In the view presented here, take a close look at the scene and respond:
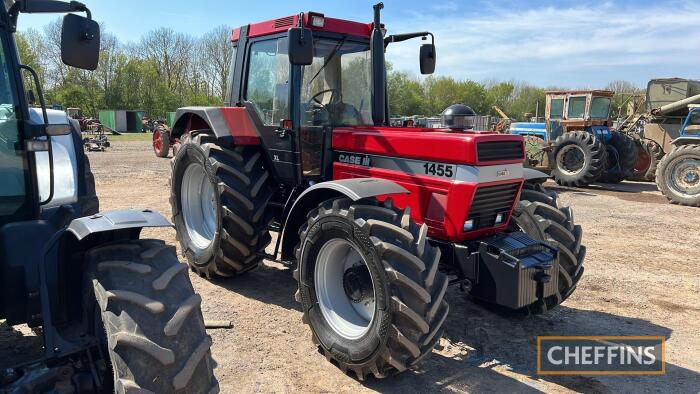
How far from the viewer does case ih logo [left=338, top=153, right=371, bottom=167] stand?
4438mm

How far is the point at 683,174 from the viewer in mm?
10930

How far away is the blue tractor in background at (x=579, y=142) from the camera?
12664mm

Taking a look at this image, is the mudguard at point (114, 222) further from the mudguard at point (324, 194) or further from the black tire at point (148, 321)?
the mudguard at point (324, 194)

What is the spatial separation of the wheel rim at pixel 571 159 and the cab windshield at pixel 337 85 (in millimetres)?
9482

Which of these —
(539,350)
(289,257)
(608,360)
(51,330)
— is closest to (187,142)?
(289,257)

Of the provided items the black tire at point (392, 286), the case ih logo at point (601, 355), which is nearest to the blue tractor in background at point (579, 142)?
the case ih logo at point (601, 355)

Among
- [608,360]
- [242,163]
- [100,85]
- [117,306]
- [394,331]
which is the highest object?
[100,85]

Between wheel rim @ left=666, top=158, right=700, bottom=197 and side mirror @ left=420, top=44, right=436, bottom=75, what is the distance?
8.41 m

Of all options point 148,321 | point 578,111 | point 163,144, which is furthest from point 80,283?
point 163,144

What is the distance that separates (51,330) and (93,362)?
9.0 inches

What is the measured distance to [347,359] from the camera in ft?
12.0

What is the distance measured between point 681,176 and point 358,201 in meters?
9.97

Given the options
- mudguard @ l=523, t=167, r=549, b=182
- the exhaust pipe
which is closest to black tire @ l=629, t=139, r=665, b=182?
mudguard @ l=523, t=167, r=549, b=182

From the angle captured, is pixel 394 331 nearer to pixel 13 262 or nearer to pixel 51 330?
pixel 51 330
